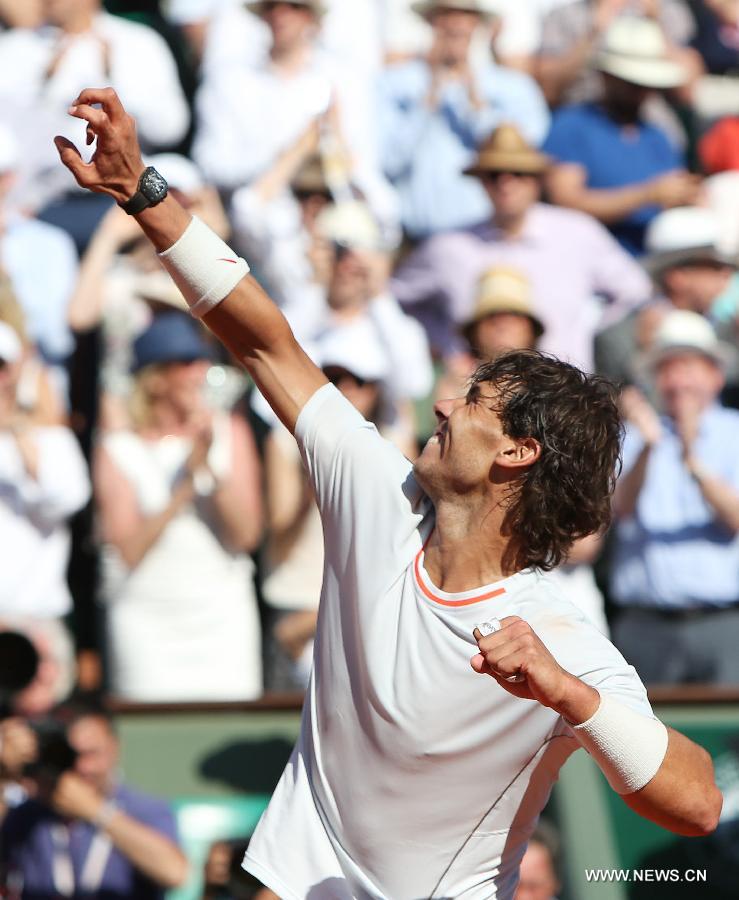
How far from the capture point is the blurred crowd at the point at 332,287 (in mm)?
5734

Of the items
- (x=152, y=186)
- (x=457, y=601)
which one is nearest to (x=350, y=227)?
(x=152, y=186)

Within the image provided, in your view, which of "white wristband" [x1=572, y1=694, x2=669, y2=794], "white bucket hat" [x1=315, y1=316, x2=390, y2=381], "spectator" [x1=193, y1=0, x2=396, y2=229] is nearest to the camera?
"white wristband" [x1=572, y1=694, x2=669, y2=794]

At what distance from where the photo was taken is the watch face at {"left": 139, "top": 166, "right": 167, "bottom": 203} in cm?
295

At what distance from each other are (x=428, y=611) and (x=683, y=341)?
3.56 metres

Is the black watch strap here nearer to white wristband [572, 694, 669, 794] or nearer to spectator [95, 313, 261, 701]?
white wristband [572, 694, 669, 794]

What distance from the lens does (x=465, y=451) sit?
9.29ft

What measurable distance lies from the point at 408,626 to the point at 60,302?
3.95 metres

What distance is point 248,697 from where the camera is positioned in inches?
223

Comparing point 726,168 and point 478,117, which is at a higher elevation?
point 478,117

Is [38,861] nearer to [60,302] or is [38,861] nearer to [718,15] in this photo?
[60,302]

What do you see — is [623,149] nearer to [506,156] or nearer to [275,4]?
[506,156]

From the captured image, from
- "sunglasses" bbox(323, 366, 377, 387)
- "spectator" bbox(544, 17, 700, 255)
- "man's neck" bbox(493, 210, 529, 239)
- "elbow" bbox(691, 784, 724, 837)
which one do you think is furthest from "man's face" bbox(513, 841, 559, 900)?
"spectator" bbox(544, 17, 700, 255)

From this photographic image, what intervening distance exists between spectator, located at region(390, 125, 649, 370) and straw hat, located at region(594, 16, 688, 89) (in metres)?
0.87

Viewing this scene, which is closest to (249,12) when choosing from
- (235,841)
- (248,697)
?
(248,697)
